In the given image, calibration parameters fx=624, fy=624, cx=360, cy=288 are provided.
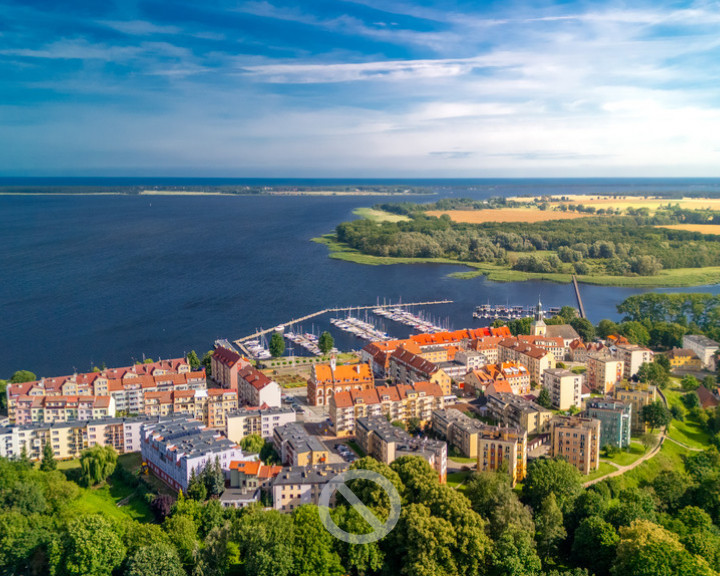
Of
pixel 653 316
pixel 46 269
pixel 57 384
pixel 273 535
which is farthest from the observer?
pixel 46 269

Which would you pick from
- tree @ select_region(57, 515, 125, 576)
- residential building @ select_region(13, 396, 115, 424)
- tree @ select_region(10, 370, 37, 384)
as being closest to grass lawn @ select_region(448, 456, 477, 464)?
tree @ select_region(57, 515, 125, 576)

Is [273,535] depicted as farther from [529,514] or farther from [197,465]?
[529,514]

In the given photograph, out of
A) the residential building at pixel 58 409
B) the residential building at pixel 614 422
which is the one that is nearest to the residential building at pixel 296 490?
the residential building at pixel 58 409

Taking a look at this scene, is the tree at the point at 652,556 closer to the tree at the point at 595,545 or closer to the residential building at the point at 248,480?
the tree at the point at 595,545

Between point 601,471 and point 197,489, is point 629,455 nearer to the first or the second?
point 601,471

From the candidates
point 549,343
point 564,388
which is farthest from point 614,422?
point 549,343

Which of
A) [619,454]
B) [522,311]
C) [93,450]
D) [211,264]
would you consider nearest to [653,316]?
[522,311]
